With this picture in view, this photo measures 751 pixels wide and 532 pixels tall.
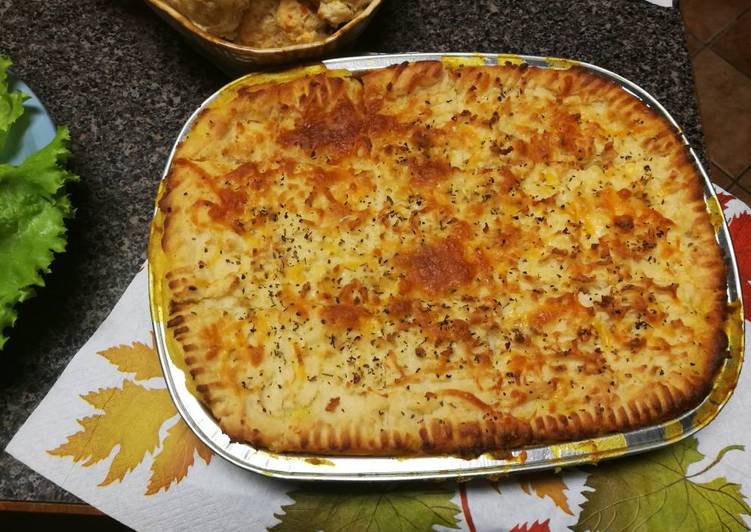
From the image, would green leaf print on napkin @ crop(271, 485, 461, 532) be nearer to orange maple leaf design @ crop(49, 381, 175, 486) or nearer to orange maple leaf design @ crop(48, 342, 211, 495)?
orange maple leaf design @ crop(48, 342, 211, 495)

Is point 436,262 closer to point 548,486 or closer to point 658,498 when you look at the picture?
point 548,486

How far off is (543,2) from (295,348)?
1219 mm

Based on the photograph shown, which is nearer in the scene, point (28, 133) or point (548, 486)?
point (548, 486)

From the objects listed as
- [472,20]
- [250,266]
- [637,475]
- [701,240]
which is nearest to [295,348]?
[250,266]

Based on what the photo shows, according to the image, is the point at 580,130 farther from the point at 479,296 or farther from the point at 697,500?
the point at 697,500

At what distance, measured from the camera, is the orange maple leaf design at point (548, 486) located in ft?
4.48

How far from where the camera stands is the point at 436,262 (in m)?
1.34

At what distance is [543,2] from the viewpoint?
1.78 meters

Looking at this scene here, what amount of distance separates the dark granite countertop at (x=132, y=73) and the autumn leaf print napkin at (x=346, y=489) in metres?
0.22

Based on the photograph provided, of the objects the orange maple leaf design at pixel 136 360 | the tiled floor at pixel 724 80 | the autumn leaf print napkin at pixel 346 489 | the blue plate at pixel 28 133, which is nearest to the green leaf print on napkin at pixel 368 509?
the autumn leaf print napkin at pixel 346 489

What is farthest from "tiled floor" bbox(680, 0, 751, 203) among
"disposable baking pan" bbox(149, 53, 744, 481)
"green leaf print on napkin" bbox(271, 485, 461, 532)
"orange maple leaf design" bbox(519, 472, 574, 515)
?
"green leaf print on napkin" bbox(271, 485, 461, 532)

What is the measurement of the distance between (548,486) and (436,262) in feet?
1.80

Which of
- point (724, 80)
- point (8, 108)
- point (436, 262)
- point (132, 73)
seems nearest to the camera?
point (436, 262)

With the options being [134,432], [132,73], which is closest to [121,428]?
[134,432]
